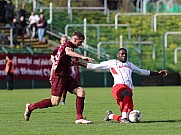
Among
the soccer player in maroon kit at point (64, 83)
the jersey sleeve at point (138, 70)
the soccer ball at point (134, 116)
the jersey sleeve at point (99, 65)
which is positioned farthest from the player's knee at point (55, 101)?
the jersey sleeve at point (138, 70)

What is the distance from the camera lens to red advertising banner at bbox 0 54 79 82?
38625 millimetres

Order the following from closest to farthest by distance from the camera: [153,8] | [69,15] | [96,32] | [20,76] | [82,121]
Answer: [82,121]
[20,76]
[96,32]
[69,15]
[153,8]

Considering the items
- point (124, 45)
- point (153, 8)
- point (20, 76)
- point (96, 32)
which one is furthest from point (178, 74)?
point (153, 8)

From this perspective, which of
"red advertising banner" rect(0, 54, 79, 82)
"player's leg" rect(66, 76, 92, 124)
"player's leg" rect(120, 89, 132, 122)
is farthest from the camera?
"red advertising banner" rect(0, 54, 79, 82)

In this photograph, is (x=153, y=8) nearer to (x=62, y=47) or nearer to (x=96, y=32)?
(x=96, y=32)

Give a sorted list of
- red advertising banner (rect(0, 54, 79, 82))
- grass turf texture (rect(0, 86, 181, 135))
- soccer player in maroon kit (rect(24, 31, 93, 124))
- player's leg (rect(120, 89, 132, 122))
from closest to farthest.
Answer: grass turf texture (rect(0, 86, 181, 135))
soccer player in maroon kit (rect(24, 31, 93, 124))
player's leg (rect(120, 89, 132, 122))
red advertising banner (rect(0, 54, 79, 82))

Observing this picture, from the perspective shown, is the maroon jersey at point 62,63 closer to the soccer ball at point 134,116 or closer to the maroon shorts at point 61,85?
the maroon shorts at point 61,85

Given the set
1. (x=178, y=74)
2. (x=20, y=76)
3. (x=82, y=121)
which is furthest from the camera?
(x=178, y=74)

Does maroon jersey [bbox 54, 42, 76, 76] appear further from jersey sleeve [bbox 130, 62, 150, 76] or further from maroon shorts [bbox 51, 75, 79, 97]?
jersey sleeve [bbox 130, 62, 150, 76]

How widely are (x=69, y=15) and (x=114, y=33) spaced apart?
4.29 meters

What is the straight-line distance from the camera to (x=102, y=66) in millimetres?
15984

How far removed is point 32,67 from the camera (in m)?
39.0

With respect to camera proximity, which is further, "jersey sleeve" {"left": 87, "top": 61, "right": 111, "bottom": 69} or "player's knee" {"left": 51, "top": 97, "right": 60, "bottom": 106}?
"player's knee" {"left": 51, "top": 97, "right": 60, "bottom": 106}

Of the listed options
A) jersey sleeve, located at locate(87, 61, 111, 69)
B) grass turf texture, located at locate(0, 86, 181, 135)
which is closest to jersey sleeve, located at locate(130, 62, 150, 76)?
jersey sleeve, located at locate(87, 61, 111, 69)
